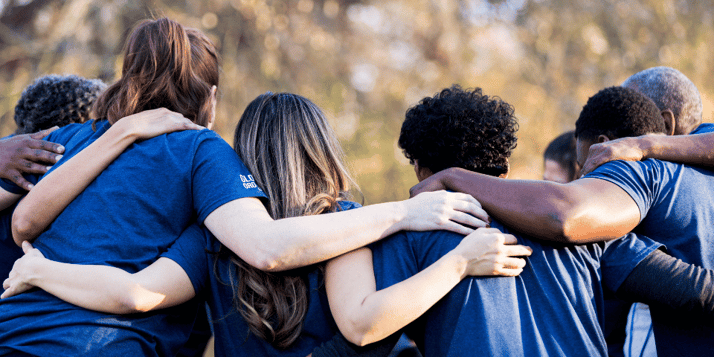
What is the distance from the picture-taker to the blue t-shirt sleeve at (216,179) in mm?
1872

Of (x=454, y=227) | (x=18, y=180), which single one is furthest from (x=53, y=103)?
(x=454, y=227)

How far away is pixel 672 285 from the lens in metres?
1.78

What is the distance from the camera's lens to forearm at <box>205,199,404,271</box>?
5.78ft

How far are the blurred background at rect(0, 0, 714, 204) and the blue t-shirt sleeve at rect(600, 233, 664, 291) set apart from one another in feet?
14.2

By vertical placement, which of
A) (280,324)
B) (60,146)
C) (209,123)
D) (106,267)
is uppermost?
(209,123)

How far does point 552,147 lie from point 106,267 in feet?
11.5

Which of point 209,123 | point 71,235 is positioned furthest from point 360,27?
point 71,235

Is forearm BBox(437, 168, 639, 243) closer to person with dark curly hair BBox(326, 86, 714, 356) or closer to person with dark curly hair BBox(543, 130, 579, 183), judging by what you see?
person with dark curly hair BBox(326, 86, 714, 356)

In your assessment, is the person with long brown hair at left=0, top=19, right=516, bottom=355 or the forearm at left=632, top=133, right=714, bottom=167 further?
the forearm at left=632, top=133, right=714, bottom=167

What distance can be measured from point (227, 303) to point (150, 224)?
39 centimetres

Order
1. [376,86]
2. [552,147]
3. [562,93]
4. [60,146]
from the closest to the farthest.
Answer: [60,146], [552,147], [376,86], [562,93]

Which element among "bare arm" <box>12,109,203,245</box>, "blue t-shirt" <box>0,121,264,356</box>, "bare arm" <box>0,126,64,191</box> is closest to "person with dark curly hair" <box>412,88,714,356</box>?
"blue t-shirt" <box>0,121,264,356</box>

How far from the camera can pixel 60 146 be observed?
2.21 meters

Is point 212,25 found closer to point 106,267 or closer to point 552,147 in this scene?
point 552,147
